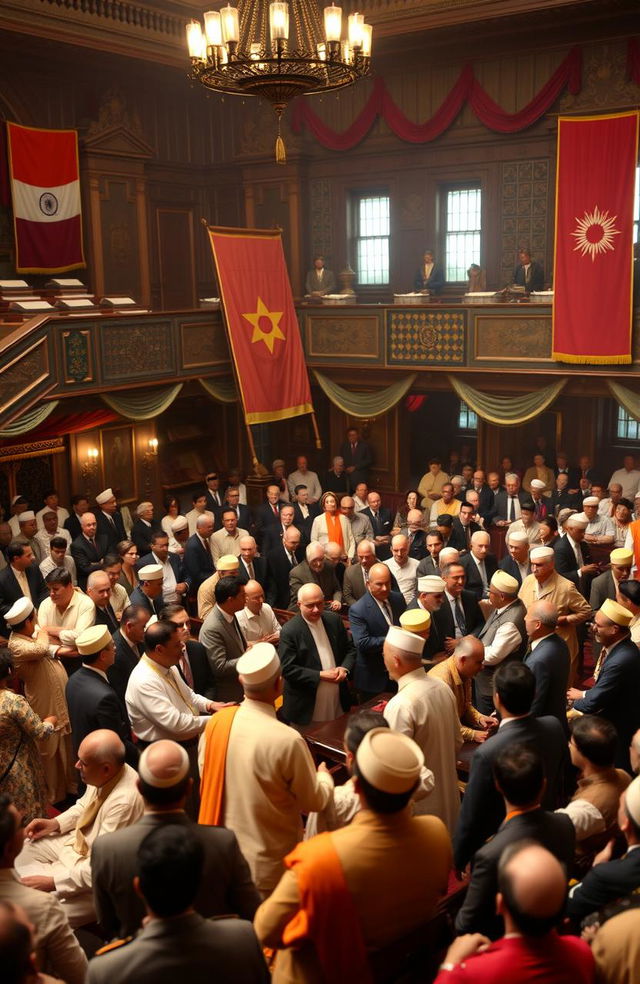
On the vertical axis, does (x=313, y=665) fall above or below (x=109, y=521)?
above

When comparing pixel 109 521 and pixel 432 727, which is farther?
pixel 109 521

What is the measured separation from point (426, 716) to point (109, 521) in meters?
7.07

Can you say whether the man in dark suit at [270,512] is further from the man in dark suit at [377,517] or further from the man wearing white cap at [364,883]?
the man wearing white cap at [364,883]

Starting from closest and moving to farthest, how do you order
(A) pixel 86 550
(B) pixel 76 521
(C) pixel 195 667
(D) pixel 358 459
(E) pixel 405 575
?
1. (C) pixel 195 667
2. (E) pixel 405 575
3. (A) pixel 86 550
4. (B) pixel 76 521
5. (D) pixel 358 459

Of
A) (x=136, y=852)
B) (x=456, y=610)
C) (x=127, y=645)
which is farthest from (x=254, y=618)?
(x=136, y=852)

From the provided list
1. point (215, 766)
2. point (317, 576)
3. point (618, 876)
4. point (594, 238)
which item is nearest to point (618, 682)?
point (618, 876)

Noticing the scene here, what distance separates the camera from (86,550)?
30.7ft

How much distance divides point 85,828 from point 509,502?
26.7 ft

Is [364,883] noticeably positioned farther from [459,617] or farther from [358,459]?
[358,459]

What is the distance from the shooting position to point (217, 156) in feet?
52.2

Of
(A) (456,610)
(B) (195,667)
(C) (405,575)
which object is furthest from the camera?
(C) (405,575)

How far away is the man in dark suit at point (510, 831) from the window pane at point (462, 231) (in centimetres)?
1208

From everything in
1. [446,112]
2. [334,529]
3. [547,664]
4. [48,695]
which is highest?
[446,112]

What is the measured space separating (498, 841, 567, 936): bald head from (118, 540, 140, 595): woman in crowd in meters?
5.78
